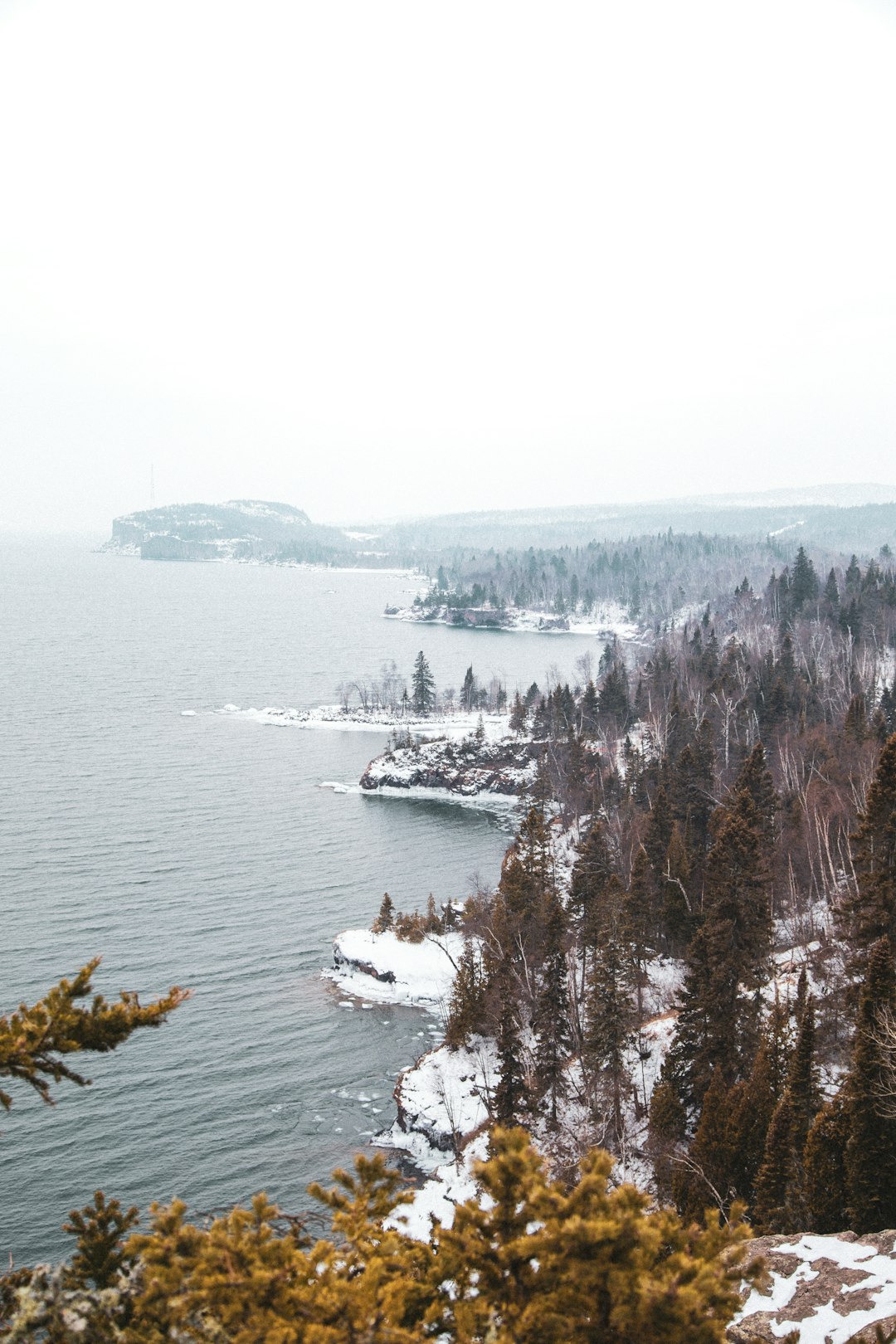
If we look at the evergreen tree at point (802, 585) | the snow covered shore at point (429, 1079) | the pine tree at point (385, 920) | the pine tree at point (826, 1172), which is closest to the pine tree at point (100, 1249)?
the snow covered shore at point (429, 1079)

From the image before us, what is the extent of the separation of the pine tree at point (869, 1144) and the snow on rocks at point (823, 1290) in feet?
12.3

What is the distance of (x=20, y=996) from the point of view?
41.8m

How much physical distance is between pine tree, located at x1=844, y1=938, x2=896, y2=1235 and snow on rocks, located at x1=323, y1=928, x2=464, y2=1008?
2899 centimetres

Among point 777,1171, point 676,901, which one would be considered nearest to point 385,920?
point 676,901

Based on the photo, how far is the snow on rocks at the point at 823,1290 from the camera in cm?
1357

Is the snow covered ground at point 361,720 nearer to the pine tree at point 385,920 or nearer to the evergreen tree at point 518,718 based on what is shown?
the evergreen tree at point 518,718

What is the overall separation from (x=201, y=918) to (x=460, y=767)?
148 ft

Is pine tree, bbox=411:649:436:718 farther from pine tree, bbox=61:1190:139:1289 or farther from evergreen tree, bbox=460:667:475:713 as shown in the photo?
pine tree, bbox=61:1190:139:1289

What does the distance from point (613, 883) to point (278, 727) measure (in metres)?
72.4

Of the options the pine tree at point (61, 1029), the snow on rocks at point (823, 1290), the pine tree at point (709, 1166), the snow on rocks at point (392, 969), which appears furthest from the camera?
the snow on rocks at point (392, 969)

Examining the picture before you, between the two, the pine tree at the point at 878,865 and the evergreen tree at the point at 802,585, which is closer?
the pine tree at the point at 878,865

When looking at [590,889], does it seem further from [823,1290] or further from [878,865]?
[823,1290]

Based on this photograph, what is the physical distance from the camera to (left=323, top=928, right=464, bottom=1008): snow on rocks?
47.4 metres

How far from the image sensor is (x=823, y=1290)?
14.9m
